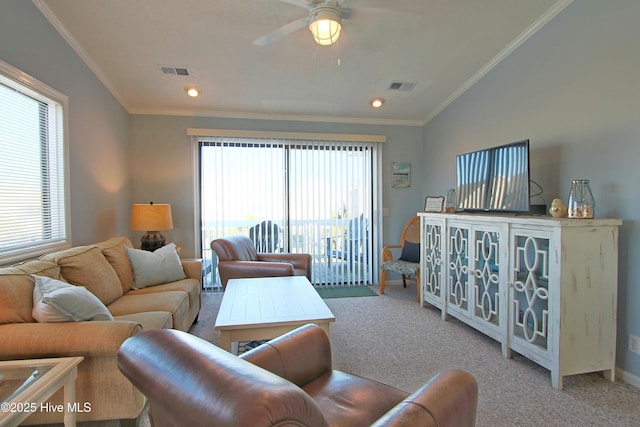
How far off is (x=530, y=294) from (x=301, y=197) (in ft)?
9.51

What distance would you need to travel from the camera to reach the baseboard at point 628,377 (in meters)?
2.00

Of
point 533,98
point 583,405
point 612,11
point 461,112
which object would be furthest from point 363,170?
point 583,405

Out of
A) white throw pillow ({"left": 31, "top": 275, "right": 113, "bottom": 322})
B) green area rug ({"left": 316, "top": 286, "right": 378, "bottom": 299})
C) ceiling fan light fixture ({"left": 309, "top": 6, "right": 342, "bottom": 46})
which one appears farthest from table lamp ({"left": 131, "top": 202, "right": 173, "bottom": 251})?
ceiling fan light fixture ({"left": 309, "top": 6, "right": 342, "bottom": 46})

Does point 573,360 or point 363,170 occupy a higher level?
point 363,170

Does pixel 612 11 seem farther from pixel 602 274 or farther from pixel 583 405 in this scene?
pixel 583 405

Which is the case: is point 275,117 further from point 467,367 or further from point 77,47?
point 467,367

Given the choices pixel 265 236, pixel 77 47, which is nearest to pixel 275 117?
pixel 265 236

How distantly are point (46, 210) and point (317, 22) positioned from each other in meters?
2.52

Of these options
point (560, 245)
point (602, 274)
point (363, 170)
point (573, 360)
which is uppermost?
point (363, 170)

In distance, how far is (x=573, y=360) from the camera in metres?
2.03

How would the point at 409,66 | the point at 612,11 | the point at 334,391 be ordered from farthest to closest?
the point at 409,66, the point at 612,11, the point at 334,391

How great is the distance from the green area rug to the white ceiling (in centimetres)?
247

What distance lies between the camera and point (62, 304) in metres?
1.53

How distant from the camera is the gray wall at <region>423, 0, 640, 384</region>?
2.05 meters
